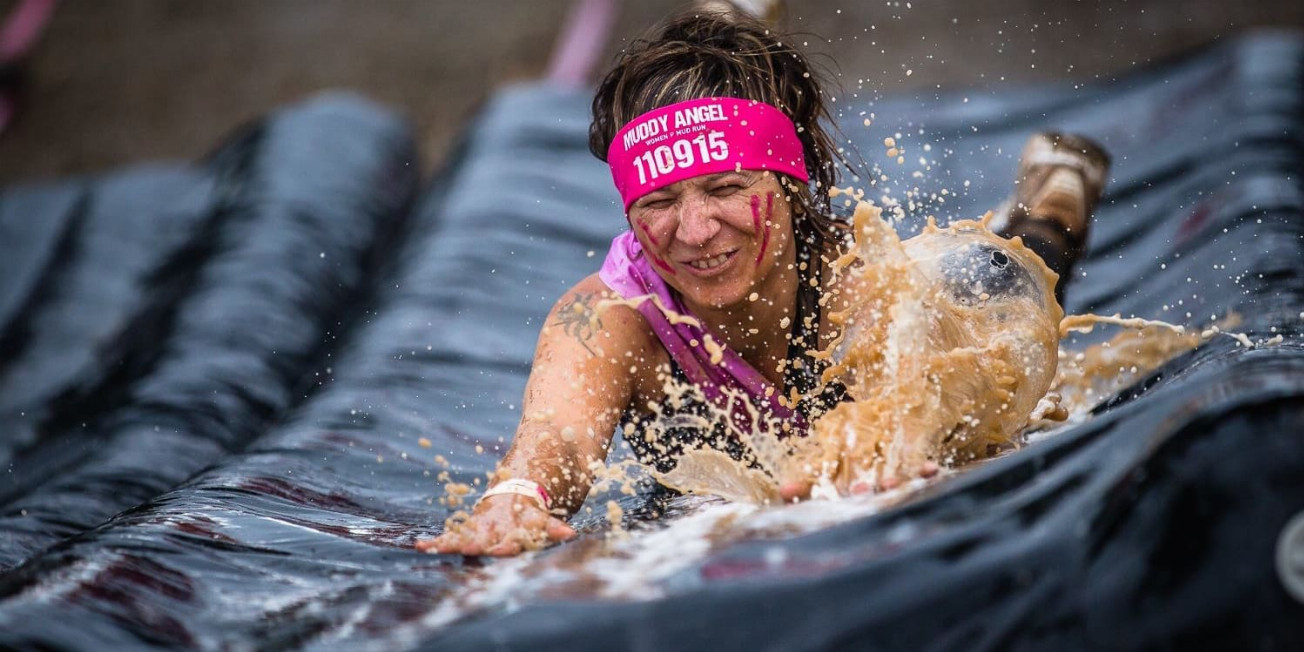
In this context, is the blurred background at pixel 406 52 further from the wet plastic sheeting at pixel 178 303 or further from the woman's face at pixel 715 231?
the woman's face at pixel 715 231

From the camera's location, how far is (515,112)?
554 centimetres

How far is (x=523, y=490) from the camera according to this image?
2.08 m

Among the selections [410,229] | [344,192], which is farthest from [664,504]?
[344,192]

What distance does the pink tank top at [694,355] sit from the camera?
2.49 meters

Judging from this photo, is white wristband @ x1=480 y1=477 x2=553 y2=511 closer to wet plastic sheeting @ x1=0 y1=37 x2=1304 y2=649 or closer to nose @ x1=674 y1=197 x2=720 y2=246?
wet plastic sheeting @ x1=0 y1=37 x2=1304 y2=649

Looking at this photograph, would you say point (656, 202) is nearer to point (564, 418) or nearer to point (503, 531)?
point (564, 418)

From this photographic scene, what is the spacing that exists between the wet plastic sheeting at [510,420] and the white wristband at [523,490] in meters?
0.17

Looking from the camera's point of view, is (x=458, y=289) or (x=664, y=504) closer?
(x=664, y=504)

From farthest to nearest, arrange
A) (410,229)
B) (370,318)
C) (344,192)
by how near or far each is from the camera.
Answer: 1. (344,192)
2. (410,229)
3. (370,318)

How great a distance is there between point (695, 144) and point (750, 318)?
1.21 feet

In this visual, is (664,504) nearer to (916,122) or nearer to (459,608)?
(459,608)

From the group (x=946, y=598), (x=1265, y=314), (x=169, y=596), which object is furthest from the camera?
(x=1265, y=314)

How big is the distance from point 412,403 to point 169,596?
1.53 meters

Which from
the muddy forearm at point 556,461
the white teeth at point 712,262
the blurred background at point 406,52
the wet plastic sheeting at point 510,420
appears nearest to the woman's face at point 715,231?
the white teeth at point 712,262
